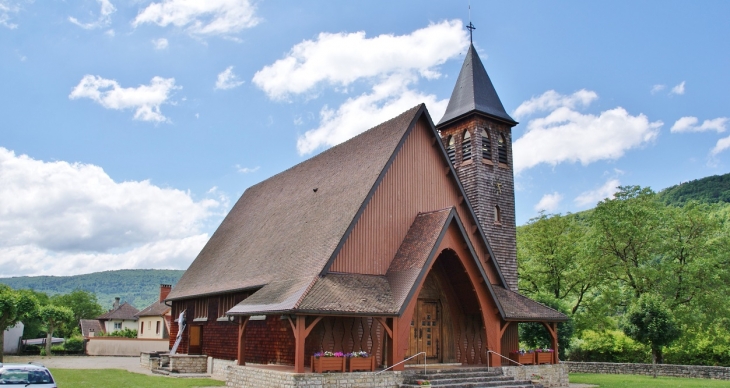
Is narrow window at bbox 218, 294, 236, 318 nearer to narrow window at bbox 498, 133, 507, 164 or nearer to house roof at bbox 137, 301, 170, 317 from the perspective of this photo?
narrow window at bbox 498, 133, 507, 164

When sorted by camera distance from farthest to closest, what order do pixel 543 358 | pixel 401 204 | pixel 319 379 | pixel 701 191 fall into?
1. pixel 701 191
2. pixel 401 204
3. pixel 543 358
4. pixel 319 379

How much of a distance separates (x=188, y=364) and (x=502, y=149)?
58.3 feet

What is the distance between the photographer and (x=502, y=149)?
3094 centimetres

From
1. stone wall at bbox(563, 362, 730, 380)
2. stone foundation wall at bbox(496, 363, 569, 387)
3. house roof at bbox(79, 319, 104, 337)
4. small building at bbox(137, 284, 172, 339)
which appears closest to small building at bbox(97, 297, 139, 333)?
small building at bbox(137, 284, 172, 339)

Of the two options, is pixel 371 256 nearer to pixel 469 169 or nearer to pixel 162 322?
pixel 469 169

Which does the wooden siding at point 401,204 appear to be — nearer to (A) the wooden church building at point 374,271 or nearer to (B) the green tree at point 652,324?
(A) the wooden church building at point 374,271

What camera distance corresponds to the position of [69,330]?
3110 inches

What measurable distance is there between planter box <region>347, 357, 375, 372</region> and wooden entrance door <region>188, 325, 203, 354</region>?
1258 cm

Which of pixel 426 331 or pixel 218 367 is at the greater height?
pixel 426 331

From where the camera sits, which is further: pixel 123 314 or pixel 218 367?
pixel 123 314

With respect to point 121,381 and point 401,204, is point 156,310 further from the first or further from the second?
point 401,204

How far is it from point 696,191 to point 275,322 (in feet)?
245

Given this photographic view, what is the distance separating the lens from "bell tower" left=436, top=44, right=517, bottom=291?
94.7ft

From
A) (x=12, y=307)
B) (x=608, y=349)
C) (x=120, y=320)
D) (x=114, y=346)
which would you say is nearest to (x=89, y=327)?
(x=120, y=320)
